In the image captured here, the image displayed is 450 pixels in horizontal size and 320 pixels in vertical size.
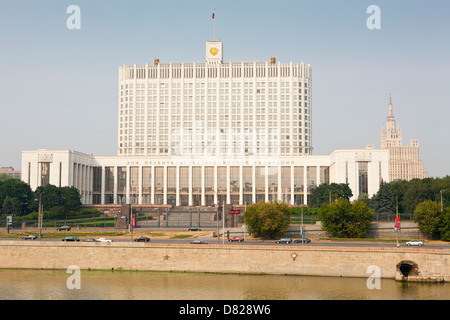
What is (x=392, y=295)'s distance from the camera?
181ft

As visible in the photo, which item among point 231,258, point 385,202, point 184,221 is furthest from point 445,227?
point 184,221

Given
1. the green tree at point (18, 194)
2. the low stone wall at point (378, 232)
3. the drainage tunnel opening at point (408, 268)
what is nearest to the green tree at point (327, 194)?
the low stone wall at point (378, 232)

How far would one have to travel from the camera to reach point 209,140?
189250 mm

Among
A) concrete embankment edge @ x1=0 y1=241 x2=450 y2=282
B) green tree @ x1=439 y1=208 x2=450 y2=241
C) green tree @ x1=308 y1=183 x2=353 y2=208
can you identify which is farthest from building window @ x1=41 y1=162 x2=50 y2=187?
green tree @ x1=439 y1=208 x2=450 y2=241

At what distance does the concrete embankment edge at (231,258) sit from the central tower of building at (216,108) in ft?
385

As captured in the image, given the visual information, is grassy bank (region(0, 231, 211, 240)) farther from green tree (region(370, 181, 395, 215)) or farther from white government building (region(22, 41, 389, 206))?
white government building (region(22, 41, 389, 206))

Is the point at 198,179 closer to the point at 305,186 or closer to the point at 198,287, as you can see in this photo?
the point at 305,186

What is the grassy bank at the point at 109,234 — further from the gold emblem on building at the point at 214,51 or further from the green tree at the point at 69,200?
the gold emblem on building at the point at 214,51

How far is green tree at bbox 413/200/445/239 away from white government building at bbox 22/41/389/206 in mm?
68938

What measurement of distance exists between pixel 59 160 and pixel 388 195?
3785 inches

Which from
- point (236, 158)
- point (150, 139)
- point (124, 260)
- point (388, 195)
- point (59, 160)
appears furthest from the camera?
point (150, 139)

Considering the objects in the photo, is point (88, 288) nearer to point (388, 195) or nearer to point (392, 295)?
point (392, 295)

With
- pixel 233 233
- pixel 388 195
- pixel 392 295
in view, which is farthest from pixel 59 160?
pixel 392 295

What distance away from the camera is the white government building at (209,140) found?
172 meters
